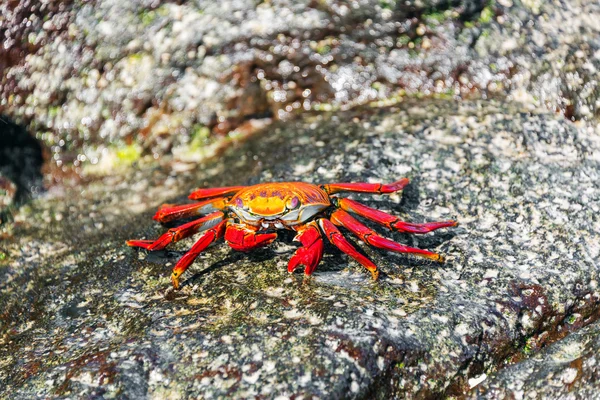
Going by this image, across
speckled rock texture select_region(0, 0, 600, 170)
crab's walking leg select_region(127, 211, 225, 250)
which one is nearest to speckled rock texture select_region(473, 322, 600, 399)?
crab's walking leg select_region(127, 211, 225, 250)

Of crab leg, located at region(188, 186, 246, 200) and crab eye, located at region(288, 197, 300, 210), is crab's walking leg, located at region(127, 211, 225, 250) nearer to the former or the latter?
crab leg, located at region(188, 186, 246, 200)

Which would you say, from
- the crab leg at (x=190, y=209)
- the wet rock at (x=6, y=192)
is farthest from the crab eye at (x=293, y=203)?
the wet rock at (x=6, y=192)

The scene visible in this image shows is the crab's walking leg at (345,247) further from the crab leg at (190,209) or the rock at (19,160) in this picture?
the rock at (19,160)

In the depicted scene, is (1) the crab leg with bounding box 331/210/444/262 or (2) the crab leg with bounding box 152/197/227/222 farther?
(2) the crab leg with bounding box 152/197/227/222

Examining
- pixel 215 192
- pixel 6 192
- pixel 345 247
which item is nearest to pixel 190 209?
pixel 215 192

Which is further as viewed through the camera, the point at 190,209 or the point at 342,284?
the point at 190,209

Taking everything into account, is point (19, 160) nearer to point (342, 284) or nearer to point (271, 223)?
point (271, 223)

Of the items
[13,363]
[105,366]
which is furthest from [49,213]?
[105,366]
